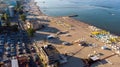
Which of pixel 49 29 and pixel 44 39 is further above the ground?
pixel 49 29

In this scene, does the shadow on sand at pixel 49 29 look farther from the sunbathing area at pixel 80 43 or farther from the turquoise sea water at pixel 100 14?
the turquoise sea water at pixel 100 14

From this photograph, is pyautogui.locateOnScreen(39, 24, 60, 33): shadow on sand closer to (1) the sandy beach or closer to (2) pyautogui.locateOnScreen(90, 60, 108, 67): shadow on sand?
(1) the sandy beach

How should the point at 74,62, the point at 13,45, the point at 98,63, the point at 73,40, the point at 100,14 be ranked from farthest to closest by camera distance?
the point at 100,14
the point at 73,40
the point at 13,45
the point at 74,62
the point at 98,63

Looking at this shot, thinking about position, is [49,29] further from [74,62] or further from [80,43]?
[74,62]

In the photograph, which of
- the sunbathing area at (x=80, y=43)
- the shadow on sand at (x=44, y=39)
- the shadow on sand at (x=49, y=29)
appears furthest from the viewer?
the shadow on sand at (x=49, y=29)

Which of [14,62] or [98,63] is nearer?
[14,62]

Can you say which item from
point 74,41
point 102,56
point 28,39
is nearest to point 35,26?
point 28,39

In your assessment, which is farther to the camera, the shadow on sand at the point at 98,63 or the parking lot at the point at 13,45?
the parking lot at the point at 13,45

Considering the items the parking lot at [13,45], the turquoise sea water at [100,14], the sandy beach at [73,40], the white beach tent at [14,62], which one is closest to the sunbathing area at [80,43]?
the sandy beach at [73,40]

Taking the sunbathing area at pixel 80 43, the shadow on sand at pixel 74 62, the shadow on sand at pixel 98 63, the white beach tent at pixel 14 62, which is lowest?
the shadow on sand at pixel 98 63

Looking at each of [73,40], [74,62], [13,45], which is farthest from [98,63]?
[13,45]

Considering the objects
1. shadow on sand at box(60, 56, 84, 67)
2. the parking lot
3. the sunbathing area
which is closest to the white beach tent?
the parking lot

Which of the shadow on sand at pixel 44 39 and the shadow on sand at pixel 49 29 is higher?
the shadow on sand at pixel 49 29
